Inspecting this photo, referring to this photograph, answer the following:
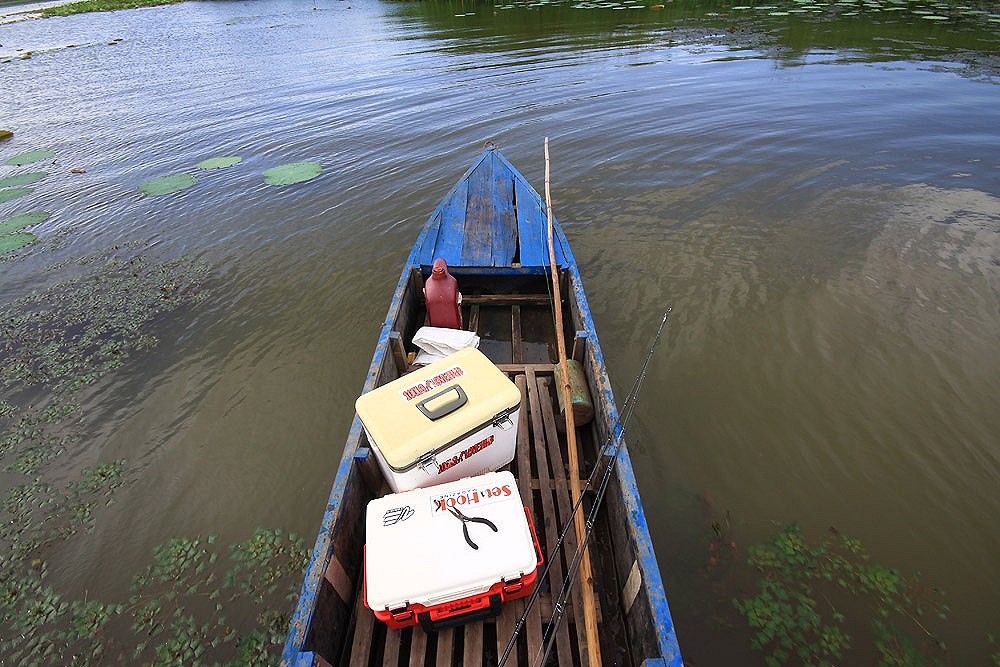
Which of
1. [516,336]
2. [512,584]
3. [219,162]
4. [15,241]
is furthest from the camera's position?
[219,162]

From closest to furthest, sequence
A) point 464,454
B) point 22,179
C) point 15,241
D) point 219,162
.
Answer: point 464,454, point 15,241, point 22,179, point 219,162

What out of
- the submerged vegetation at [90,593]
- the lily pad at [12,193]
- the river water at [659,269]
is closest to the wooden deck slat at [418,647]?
the submerged vegetation at [90,593]

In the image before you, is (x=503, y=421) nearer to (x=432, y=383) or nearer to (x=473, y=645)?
(x=432, y=383)

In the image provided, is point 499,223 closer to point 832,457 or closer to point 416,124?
point 832,457

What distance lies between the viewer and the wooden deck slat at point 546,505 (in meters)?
3.08

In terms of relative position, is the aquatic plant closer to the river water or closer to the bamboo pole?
the river water

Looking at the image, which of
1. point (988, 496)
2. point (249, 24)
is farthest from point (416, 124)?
point (249, 24)

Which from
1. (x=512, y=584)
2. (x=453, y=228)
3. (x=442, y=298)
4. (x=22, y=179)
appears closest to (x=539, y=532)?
(x=512, y=584)

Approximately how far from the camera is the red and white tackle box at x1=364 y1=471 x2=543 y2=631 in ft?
9.02

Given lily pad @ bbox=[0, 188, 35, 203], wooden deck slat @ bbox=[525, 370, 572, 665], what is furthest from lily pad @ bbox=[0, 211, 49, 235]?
wooden deck slat @ bbox=[525, 370, 572, 665]

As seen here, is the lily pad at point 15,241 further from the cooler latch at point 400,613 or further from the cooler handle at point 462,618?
the cooler handle at point 462,618

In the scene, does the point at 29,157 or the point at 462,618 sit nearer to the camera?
the point at 462,618

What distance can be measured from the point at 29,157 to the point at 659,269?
59.8 feet

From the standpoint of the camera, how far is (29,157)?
43.9ft
